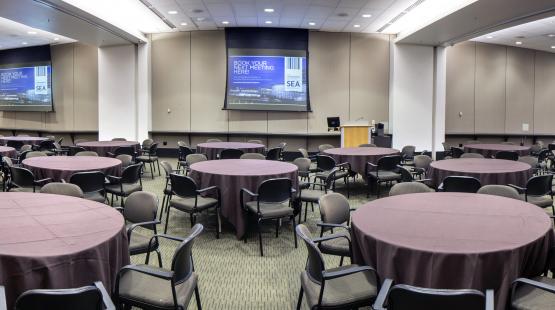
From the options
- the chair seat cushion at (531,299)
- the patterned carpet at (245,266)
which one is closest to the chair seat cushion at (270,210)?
the patterned carpet at (245,266)

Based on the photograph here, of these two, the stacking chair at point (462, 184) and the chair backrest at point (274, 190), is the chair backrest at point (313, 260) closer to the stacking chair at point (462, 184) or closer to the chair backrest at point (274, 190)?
the chair backrest at point (274, 190)

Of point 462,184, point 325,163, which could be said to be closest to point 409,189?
point 462,184

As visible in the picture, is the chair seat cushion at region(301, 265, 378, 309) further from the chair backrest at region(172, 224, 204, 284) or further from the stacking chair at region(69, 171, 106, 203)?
the stacking chair at region(69, 171, 106, 203)

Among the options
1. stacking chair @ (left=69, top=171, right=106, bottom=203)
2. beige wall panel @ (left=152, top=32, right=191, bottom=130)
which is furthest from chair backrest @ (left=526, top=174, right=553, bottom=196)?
beige wall panel @ (left=152, top=32, right=191, bottom=130)

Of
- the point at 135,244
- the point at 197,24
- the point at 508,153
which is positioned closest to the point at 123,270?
the point at 135,244

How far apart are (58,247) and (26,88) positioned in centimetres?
1501

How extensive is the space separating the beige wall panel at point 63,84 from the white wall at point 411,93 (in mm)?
10772

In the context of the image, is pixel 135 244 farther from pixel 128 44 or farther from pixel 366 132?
pixel 128 44

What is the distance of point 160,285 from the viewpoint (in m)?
2.61

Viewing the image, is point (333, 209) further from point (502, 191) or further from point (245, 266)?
point (502, 191)

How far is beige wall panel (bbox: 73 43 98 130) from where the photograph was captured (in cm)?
1395

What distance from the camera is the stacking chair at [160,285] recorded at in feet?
7.83

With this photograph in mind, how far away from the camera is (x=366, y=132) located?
1078 cm

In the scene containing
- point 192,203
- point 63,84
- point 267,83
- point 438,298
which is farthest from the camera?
point 63,84
